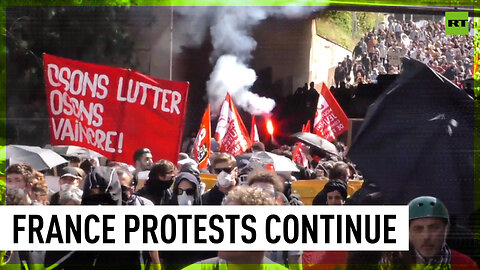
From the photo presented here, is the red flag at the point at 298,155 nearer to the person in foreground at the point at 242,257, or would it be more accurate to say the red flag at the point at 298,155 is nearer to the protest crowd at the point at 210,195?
the protest crowd at the point at 210,195

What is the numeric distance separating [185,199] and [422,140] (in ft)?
3.75

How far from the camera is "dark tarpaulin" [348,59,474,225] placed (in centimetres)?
397

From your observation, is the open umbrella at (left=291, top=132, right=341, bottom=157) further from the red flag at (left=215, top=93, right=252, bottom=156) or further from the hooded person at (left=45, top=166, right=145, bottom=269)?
the hooded person at (left=45, top=166, right=145, bottom=269)

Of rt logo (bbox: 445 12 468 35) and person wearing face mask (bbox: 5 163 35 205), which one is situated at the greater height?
rt logo (bbox: 445 12 468 35)

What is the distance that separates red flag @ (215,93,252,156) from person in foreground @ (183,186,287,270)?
204 mm

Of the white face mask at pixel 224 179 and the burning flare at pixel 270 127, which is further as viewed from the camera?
the white face mask at pixel 224 179

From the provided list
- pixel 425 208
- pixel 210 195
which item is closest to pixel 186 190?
pixel 210 195

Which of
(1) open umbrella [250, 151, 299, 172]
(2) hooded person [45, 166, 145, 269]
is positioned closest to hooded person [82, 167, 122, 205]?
(2) hooded person [45, 166, 145, 269]

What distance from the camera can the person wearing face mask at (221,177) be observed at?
4062mm

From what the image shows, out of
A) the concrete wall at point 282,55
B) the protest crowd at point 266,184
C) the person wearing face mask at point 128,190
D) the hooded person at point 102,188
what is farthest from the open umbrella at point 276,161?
the hooded person at point 102,188

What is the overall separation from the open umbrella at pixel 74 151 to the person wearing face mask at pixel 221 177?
55 cm

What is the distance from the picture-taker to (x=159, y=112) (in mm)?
4004

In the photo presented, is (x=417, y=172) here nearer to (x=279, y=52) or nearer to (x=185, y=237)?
(x=279, y=52)

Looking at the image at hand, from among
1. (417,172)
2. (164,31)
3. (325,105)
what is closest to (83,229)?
(164,31)
